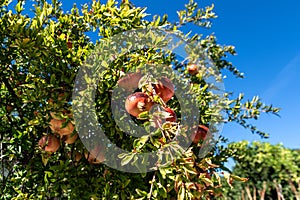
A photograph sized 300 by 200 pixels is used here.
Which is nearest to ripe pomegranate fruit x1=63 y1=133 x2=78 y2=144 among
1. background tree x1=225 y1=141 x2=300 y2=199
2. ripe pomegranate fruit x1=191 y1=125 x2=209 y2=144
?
ripe pomegranate fruit x1=191 y1=125 x2=209 y2=144

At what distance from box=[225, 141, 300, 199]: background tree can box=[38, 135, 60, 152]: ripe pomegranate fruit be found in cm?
601

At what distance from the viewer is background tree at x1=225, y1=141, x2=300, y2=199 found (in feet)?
22.5

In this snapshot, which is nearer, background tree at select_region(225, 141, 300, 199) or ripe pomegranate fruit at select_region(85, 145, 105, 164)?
ripe pomegranate fruit at select_region(85, 145, 105, 164)

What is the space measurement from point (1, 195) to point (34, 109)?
1.50ft

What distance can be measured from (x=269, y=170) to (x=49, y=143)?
6.65 meters

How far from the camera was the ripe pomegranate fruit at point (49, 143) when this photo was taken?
1.31m

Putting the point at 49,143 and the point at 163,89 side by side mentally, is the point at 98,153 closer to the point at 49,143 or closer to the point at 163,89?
the point at 49,143

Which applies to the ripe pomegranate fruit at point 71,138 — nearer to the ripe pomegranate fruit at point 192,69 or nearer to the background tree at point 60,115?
the background tree at point 60,115

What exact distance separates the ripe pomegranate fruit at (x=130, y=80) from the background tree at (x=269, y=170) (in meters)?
6.02

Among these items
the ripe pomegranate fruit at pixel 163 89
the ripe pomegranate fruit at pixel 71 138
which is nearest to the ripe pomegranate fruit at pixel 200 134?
the ripe pomegranate fruit at pixel 163 89

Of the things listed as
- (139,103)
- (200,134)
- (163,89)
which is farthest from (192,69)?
(139,103)

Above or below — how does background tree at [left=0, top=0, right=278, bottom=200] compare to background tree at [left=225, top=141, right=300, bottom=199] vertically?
below

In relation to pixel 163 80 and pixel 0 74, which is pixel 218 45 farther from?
pixel 0 74

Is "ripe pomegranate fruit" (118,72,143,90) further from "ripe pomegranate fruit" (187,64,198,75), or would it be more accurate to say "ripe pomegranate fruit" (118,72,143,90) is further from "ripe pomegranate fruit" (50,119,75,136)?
"ripe pomegranate fruit" (187,64,198,75)
